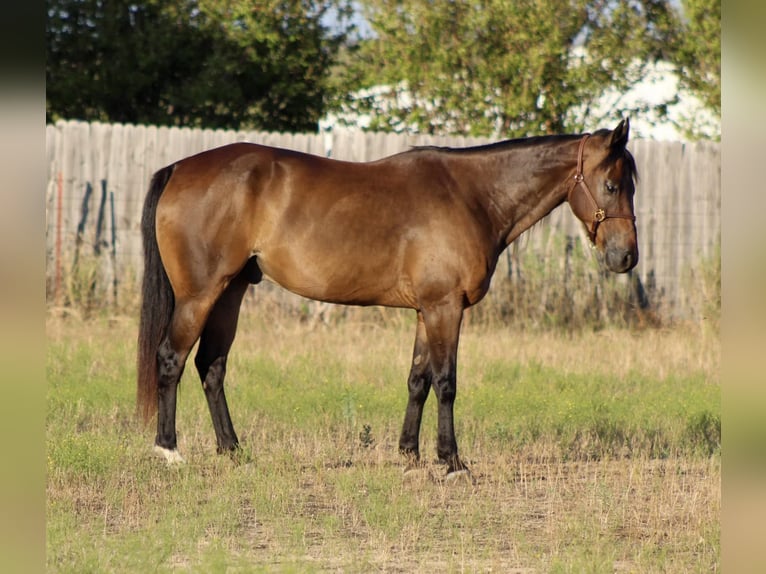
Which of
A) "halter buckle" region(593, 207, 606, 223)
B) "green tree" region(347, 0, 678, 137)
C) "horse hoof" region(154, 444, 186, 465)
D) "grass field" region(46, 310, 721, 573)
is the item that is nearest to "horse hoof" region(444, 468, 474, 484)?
"grass field" region(46, 310, 721, 573)

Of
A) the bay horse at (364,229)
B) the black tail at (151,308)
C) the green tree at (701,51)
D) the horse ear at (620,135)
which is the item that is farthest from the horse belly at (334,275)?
the green tree at (701,51)

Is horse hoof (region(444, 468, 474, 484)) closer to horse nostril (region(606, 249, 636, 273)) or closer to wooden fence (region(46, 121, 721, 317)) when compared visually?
horse nostril (region(606, 249, 636, 273))

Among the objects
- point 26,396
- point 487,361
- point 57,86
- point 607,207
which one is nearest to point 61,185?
point 57,86

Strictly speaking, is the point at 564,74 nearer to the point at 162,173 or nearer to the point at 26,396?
the point at 162,173

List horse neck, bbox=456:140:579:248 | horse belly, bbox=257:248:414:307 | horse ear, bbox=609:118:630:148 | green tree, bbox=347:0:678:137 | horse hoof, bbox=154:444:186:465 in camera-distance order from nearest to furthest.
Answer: horse ear, bbox=609:118:630:148 → horse hoof, bbox=154:444:186:465 → horse belly, bbox=257:248:414:307 → horse neck, bbox=456:140:579:248 → green tree, bbox=347:0:678:137

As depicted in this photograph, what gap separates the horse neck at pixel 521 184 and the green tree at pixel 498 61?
871 cm

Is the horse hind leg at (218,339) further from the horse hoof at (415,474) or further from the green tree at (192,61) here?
the green tree at (192,61)

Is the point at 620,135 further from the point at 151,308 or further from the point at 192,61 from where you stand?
the point at 192,61

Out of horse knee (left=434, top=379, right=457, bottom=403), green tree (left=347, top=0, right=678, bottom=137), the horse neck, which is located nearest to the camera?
horse knee (left=434, top=379, right=457, bottom=403)

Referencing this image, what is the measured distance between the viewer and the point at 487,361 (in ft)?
31.9

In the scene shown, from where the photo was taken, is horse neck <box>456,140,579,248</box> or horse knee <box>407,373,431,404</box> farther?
horse knee <box>407,373,431,404</box>

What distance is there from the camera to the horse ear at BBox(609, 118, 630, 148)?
6086 mm

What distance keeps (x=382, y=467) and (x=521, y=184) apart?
2.07m

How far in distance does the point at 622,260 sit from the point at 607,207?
35cm
